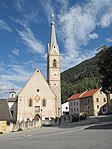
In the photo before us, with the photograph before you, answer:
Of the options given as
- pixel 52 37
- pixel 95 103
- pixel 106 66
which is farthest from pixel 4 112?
pixel 95 103

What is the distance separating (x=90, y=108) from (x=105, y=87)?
34277mm

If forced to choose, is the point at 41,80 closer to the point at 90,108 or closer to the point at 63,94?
the point at 90,108

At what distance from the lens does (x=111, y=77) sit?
118 feet

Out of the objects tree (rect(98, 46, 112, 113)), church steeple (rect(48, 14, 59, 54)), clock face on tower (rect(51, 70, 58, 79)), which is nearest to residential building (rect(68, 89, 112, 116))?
clock face on tower (rect(51, 70, 58, 79))

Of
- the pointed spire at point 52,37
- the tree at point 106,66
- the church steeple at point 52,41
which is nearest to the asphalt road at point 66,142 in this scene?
the tree at point 106,66

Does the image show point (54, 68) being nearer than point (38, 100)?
No

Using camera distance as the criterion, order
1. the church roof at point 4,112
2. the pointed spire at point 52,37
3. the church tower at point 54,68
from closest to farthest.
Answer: the church roof at point 4,112
the church tower at point 54,68
the pointed spire at point 52,37

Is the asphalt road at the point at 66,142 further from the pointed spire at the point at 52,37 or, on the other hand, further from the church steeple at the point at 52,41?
the pointed spire at the point at 52,37

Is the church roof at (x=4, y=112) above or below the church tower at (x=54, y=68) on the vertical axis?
below

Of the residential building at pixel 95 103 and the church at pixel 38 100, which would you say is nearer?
the church at pixel 38 100

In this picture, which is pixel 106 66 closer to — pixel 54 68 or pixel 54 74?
pixel 54 74

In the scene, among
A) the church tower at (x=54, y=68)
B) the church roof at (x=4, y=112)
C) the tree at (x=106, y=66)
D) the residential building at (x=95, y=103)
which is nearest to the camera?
the tree at (x=106, y=66)

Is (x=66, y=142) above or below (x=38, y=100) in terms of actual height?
below

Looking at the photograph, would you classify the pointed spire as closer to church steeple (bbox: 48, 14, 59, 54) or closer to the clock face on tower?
church steeple (bbox: 48, 14, 59, 54)
